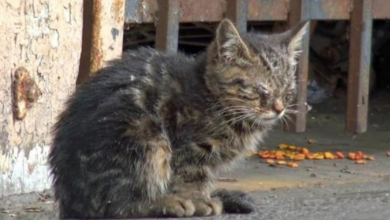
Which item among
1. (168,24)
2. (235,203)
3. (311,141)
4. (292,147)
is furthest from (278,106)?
(311,141)

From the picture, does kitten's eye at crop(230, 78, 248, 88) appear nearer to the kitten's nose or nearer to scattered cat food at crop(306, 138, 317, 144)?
the kitten's nose

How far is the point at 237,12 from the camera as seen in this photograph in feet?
24.2

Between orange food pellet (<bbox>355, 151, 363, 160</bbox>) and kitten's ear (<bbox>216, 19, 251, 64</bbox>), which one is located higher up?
kitten's ear (<bbox>216, 19, 251, 64</bbox>)

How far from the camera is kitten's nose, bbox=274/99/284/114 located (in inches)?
221

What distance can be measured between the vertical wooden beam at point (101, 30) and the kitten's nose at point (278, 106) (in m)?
1.32

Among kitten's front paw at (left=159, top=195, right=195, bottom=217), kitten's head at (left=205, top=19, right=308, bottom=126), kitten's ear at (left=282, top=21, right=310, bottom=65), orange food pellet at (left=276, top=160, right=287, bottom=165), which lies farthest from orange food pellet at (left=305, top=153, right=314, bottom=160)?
kitten's front paw at (left=159, top=195, right=195, bottom=217)

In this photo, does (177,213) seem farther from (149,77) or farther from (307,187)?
(307,187)

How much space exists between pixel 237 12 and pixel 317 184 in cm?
122

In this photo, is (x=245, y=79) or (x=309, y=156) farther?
(x=309, y=156)

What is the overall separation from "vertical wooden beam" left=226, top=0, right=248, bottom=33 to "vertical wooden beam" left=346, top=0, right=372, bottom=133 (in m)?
0.91

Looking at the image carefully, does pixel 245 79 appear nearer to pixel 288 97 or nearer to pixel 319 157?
pixel 288 97

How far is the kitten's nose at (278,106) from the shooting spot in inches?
221

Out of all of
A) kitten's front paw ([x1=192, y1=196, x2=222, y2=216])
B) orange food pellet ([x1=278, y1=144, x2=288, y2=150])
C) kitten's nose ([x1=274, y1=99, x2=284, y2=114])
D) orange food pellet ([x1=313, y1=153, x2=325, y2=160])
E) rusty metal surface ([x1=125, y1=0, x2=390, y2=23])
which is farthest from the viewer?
orange food pellet ([x1=278, y1=144, x2=288, y2=150])

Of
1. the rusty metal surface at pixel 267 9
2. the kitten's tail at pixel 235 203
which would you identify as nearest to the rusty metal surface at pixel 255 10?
the rusty metal surface at pixel 267 9
